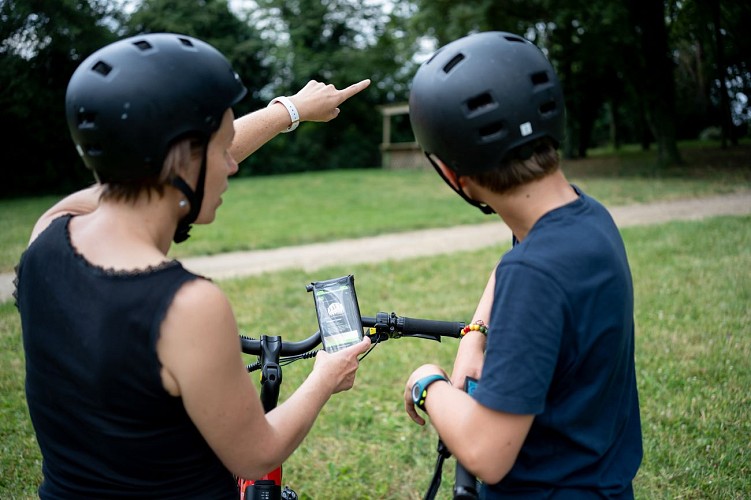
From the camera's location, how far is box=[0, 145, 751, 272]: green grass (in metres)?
11.9

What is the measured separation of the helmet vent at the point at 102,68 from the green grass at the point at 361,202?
28.7ft

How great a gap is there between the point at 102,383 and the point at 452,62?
1223 millimetres

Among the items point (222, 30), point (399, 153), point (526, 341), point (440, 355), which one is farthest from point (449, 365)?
point (222, 30)

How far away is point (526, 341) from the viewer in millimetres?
1616

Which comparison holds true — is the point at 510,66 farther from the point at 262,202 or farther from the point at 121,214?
the point at 262,202

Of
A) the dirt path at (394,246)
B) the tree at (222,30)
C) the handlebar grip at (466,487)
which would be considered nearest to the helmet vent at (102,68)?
the handlebar grip at (466,487)

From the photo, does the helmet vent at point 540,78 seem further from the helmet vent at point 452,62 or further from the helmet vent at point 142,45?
the helmet vent at point 142,45

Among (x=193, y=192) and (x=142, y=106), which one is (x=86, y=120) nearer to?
(x=142, y=106)

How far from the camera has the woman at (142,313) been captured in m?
1.60

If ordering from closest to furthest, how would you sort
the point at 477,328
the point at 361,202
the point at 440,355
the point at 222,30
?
the point at 477,328 → the point at 440,355 → the point at 361,202 → the point at 222,30

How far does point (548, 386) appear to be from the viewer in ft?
5.41

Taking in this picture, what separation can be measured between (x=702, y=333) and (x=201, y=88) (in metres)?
5.26

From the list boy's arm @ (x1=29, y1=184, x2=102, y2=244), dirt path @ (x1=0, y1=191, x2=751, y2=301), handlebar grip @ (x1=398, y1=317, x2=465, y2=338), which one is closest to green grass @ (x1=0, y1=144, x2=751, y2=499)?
dirt path @ (x1=0, y1=191, x2=751, y2=301)

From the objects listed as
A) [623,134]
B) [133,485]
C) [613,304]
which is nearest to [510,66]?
[613,304]
